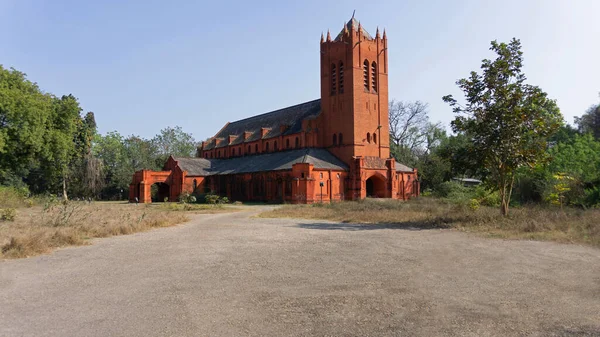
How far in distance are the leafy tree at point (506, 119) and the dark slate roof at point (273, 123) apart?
3004cm

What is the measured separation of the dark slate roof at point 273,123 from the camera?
51866 millimetres

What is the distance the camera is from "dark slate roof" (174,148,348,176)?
43.3 meters

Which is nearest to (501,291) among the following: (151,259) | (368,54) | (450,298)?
(450,298)

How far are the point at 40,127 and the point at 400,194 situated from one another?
112ft

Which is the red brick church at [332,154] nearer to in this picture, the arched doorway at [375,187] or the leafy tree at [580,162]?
the arched doorway at [375,187]

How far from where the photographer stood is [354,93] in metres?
45.5

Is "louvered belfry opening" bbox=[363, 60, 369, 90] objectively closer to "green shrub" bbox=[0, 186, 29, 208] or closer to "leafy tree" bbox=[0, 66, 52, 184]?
"leafy tree" bbox=[0, 66, 52, 184]

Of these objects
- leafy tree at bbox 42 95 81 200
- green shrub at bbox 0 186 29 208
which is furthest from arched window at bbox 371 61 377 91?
green shrub at bbox 0 186 29 208

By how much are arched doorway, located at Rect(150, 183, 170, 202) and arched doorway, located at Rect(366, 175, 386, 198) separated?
26.8 metres

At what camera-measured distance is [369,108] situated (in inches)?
1836

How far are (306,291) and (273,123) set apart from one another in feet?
168

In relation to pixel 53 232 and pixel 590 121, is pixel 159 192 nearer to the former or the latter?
pixel 53 232

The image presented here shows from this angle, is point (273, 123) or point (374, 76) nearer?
point (374, 76)

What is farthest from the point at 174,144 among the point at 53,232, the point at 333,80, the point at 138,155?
the point at 53,232
